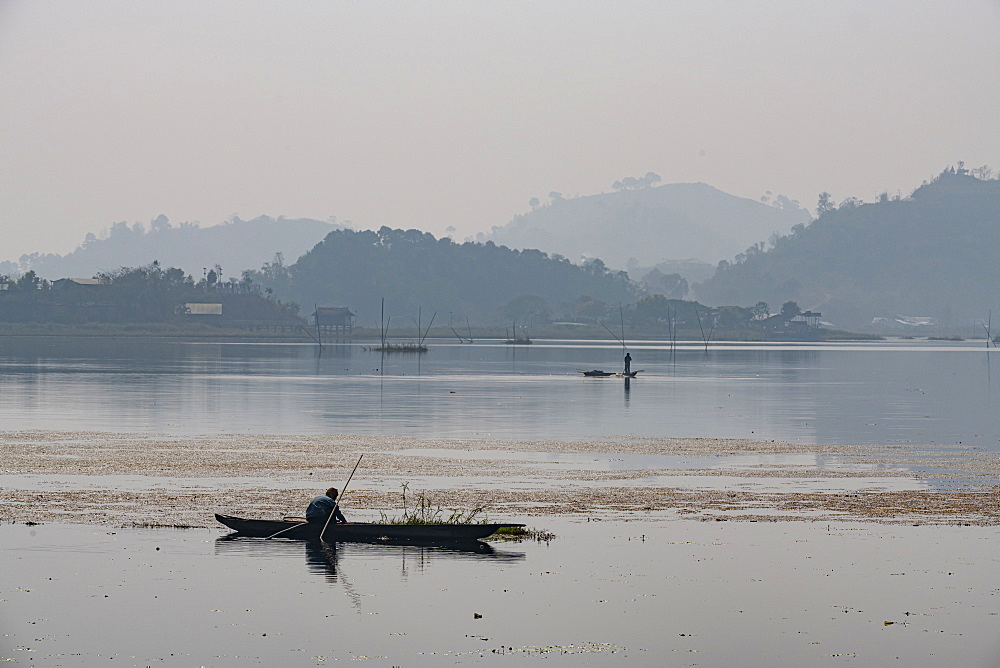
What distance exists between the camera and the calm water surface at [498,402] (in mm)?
50844

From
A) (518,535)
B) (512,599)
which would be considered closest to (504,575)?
(512,599)

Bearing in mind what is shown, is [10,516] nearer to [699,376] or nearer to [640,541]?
[640,541]

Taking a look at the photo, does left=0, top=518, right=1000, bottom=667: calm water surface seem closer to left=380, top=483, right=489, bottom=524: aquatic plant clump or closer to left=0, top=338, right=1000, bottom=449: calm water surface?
left=380, top=483, right=489, bottom=524: aquatic plant clump

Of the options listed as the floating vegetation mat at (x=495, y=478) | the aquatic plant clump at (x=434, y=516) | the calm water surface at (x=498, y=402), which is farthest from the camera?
the calm water surface at (x=498, y=402)

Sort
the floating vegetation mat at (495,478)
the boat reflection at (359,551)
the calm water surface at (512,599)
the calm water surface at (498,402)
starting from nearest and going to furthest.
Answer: the calm water surface at (512,599) → the boat reflection at (359,551) → the floating vegetation mat at (495,478) → the calm water surface at (498,402)

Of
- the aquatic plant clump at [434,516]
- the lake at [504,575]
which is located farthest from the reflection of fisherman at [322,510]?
the aquatic plant clump at [434,516]

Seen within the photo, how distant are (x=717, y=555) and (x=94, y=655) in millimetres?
11581

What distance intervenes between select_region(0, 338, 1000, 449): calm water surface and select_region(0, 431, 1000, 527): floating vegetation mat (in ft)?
15.1

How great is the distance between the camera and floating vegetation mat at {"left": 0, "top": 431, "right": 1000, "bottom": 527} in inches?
1129

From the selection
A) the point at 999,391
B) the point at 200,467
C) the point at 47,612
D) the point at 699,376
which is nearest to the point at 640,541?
the point at 47,612

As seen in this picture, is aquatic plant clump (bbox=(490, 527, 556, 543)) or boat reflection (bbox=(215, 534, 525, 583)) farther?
aquatic plant clump (bbox=(490, 527, 556, 543))

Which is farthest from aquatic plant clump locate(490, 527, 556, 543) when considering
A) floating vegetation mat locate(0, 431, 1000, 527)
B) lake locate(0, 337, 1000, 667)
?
floating vegetation mat locate(0, 431, 1000, 527)

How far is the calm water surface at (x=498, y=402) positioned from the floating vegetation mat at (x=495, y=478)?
181 inches

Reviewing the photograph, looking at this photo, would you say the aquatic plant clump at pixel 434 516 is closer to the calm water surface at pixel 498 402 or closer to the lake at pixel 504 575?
the lake at pixel 504 575
